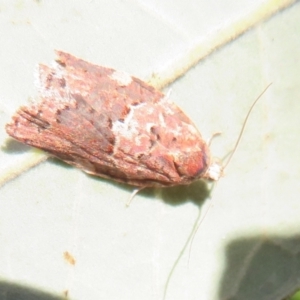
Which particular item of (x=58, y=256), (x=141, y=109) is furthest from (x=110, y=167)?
(x=58, y=256)

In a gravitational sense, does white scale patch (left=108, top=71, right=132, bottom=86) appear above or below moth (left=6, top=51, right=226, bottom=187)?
above

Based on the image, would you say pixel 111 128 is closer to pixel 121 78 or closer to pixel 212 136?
pixel 121 78

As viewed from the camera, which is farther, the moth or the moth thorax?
the moth thorax

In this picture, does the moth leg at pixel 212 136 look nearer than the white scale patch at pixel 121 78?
No

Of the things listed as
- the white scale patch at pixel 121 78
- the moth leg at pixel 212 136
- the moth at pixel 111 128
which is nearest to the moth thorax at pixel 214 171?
the moth at pixel 111 128

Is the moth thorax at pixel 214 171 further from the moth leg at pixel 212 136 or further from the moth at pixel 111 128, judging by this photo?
the moth leg at pixel 212 136

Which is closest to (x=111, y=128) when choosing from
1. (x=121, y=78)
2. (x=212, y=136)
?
(x=121, y=78)

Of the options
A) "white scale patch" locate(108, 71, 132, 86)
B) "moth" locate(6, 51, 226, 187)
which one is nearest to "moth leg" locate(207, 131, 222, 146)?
"moth" locate(6, 51, 226, 187)

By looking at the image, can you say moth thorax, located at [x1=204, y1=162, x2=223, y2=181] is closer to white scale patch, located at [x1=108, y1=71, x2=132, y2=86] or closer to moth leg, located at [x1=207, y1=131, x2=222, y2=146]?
moth leg, located at [x1=207, y1=131, x2=222, y2=146]
